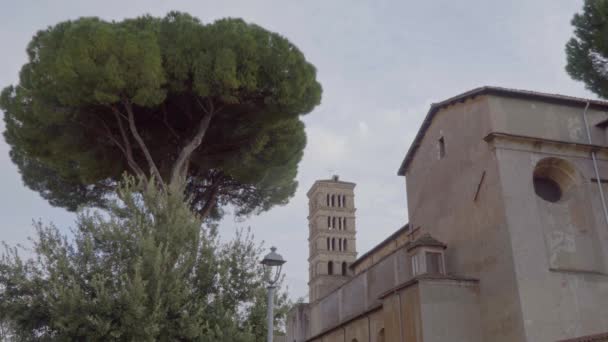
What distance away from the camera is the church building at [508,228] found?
48.5 ft

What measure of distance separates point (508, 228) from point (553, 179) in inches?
115

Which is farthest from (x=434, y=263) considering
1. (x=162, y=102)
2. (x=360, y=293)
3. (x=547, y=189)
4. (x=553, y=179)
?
(x=162, y=102)

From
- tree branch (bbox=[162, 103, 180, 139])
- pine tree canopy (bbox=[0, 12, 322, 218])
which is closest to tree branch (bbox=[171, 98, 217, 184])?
pine tree canopy (bbox=[0, 12, 322, 218])

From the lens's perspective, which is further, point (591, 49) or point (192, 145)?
point (192, 145)

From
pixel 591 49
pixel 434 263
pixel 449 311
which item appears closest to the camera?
pixel 591 49

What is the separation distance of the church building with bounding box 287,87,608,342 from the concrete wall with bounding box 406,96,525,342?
1.3 inches

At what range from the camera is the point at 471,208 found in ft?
55.5

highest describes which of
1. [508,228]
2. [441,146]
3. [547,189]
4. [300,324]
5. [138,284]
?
[441,146]

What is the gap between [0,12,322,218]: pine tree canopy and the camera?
1417 cm

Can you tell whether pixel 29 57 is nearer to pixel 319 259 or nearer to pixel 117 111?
pixel 117 111

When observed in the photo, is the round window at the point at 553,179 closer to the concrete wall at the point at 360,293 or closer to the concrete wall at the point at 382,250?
the concrete wall at the point at 360,293

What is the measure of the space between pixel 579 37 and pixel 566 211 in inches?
188

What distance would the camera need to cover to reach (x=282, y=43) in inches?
634

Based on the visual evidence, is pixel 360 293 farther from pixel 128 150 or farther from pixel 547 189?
pixel 128 150
